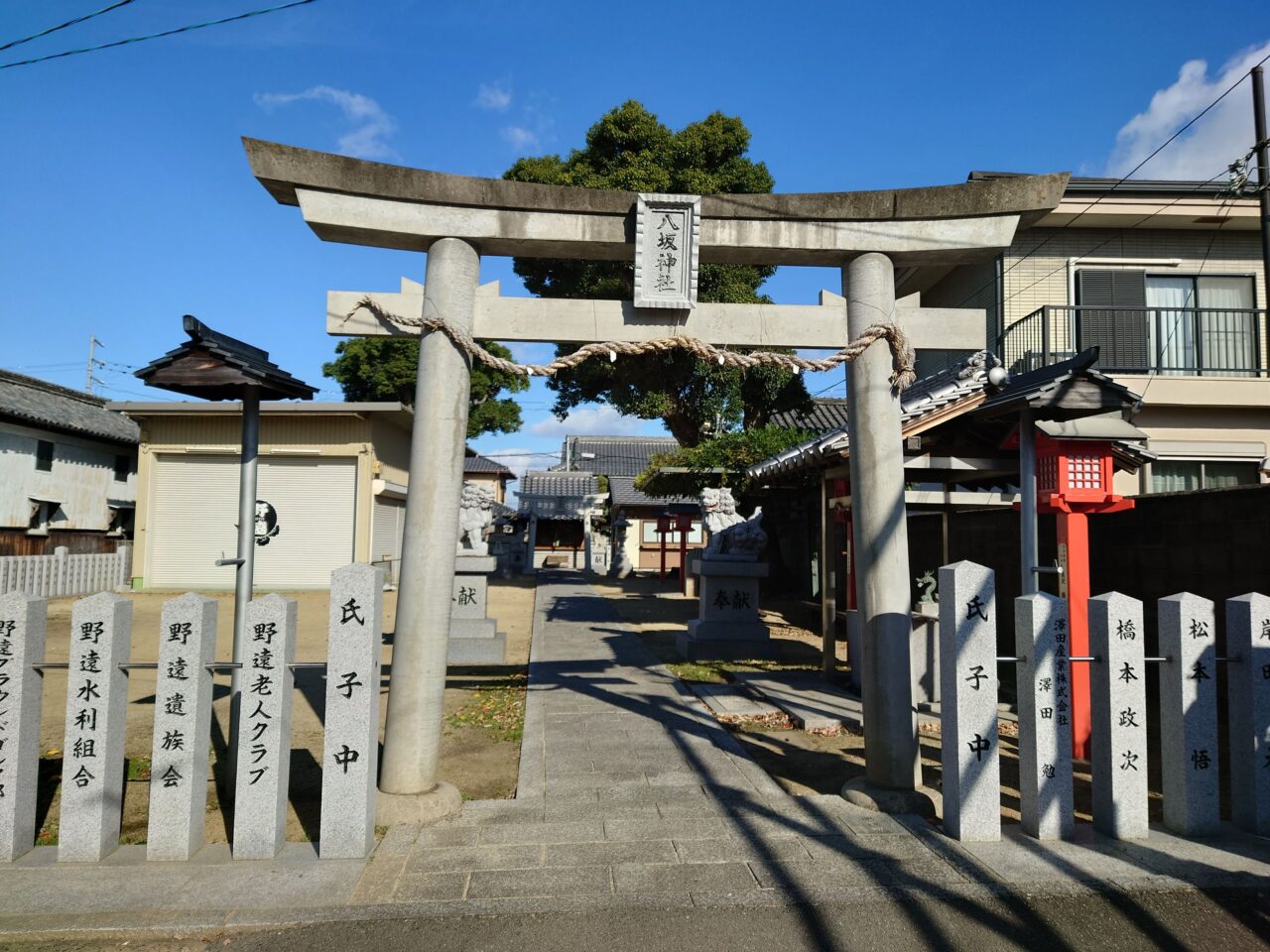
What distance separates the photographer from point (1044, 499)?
6578 mm

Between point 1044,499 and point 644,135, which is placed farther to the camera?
point 644,135

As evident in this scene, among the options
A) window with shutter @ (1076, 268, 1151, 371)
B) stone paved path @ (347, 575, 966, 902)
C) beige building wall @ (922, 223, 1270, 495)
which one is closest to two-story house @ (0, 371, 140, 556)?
stone paved path @ (347, 575, 966, 902)

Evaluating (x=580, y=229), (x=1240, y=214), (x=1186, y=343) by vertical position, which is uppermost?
(x=1240, y=214)

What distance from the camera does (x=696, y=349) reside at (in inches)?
213

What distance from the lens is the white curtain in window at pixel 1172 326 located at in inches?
505

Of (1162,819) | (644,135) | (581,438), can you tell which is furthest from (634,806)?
(581,438)

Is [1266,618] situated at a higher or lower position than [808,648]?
higher

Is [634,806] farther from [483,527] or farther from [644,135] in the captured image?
[644,135]

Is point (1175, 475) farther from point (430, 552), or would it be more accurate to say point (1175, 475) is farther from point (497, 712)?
point (430, 552)

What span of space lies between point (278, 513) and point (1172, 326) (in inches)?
802

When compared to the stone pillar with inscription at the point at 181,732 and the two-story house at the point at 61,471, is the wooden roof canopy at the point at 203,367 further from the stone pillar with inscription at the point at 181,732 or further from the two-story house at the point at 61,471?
the two-story house at the point at 61,471

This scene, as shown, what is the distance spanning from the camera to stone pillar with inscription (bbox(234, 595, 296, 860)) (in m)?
4.22

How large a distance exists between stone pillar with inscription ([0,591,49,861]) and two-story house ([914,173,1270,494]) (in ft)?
42.4

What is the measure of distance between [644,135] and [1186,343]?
520 inches
